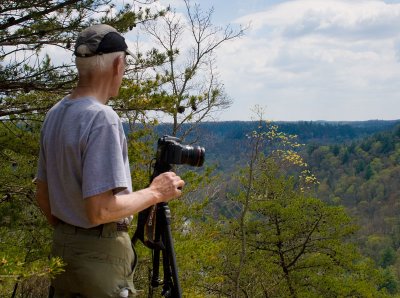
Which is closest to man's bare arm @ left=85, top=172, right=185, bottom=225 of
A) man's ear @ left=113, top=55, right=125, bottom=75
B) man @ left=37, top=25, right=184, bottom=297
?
man @ left=37, top=25, right=184, bottom=297

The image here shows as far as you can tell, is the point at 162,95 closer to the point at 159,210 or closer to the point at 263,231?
the point at 159,210

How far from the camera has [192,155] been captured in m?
1.78

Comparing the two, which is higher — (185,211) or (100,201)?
(100,201)

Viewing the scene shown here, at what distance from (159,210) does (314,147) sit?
86.5m

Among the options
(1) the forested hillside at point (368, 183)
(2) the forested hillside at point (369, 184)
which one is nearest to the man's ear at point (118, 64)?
(1) the forested hillside at point (368, 183)

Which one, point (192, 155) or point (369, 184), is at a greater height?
point (192, 155)

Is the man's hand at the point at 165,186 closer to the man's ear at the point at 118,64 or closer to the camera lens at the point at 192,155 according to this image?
the camera lens at the point at 192,155

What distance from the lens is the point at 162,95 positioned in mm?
4855

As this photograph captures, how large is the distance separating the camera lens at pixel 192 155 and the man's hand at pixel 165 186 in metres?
0.17

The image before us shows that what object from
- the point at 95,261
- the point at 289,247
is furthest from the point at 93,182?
the point at 289,247

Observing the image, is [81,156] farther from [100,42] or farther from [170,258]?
[170,258]

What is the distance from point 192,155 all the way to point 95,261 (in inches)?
19.8

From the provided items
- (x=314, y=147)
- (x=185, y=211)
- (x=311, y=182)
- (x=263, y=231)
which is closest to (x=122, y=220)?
(x=185, y=211)

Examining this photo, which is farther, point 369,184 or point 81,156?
point 369,184
